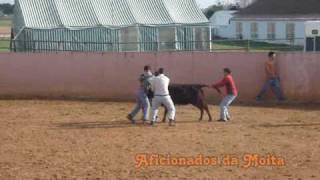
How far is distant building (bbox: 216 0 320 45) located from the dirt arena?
3468 cm

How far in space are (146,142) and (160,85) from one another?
2.25 m

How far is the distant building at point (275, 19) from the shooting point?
52594mm

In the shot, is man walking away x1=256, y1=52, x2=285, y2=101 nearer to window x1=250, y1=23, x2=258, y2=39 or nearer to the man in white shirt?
the man in white shirt

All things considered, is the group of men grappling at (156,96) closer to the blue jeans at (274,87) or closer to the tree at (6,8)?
the blue jeans at (274,87)

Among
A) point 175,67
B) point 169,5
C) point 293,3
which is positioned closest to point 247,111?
point 175,67

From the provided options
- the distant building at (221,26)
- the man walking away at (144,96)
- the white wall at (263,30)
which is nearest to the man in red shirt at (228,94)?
the man walking away at (144,96)

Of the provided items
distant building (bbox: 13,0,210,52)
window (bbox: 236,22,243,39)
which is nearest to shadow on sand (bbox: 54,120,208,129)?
distant building (bbox: 13,0,210,52)

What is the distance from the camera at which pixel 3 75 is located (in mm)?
20797

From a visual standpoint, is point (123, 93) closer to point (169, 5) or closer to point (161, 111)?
point (161, 111)

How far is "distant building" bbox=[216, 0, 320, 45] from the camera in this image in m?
52.6

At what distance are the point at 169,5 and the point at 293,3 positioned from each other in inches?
1011

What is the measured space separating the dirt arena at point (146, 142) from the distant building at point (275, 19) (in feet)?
114

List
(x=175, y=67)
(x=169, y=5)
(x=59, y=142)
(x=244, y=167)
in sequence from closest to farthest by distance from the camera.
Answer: (x=244, y=167) < (x=59, y=142) < (x=175, y=67) < (x=169, y=5)

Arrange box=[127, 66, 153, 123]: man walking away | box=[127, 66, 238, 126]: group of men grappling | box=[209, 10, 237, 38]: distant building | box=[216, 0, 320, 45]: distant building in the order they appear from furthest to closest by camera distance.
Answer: box=[209, 10, 237, 38]: distant building < box=[216, 0, 320, 45]: distant building < box=[127, 66, 153, 123]: man walking away < box=[127, 66, 238, 126]: group of men grappling
